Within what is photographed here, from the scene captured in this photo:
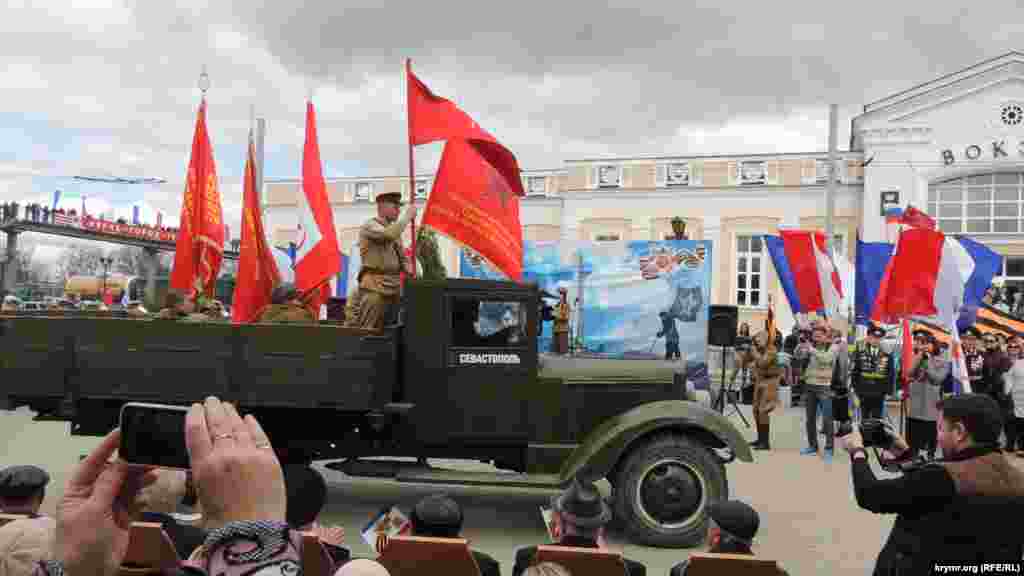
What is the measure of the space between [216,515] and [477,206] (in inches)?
233

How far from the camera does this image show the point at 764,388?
450 inches

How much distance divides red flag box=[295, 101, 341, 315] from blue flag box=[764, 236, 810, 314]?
8.70 metres

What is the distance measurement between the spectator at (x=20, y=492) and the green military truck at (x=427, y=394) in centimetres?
338

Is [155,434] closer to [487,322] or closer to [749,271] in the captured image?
[487,322]

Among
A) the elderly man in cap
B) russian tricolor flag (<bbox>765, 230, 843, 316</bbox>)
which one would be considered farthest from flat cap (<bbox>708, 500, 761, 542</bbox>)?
russian tricolor flag (<bbox>765, 230, 843, 316</bbox>)

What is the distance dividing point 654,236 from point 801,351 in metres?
14.6

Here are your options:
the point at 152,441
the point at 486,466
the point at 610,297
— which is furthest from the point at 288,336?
the point at 610,297

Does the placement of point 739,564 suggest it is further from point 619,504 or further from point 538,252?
point 538,252

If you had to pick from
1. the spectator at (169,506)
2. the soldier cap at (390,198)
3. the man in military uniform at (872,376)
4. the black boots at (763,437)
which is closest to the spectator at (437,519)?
the spectator at (169,506)

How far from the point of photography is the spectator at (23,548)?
2.21 metres

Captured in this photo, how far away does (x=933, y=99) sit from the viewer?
27969 millimetres

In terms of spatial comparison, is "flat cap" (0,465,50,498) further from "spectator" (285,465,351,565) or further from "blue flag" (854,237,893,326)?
"blue flag" (854,237,893,326)

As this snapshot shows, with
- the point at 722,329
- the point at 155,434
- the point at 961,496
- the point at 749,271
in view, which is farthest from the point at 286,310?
the point at 749,271

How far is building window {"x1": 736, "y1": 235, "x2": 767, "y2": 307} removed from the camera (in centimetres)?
2988
